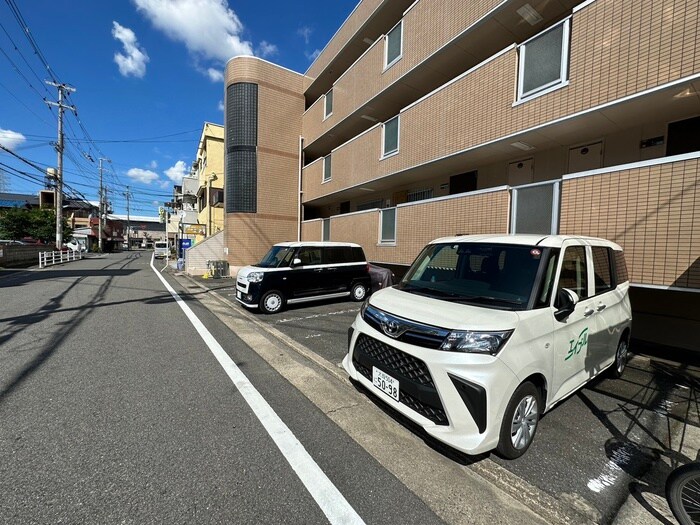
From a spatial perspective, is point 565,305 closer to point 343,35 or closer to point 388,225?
point 388,225

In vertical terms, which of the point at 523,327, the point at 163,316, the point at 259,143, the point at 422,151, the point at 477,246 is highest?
the point at 259,143

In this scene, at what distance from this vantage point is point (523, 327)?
2289 mm

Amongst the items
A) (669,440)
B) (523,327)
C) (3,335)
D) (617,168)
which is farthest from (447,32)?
(3,335)

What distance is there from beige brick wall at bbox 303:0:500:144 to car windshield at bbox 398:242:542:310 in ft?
20.2

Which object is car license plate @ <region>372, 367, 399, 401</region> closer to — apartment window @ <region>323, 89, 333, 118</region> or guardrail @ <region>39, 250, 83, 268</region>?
apartment window @ <region>323, 89, 333, 118</region>

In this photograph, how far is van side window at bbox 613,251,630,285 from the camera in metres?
3.70

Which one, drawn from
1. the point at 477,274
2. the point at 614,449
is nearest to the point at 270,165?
the point at 477,274

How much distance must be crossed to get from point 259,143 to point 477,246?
14024mm

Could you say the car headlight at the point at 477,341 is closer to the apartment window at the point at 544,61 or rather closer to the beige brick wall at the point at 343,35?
the apartment window at the point at 544,61

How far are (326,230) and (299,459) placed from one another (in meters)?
10.9

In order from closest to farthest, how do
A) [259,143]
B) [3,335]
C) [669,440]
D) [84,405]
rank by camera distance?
1. [669,440]
2. [84,405]
3. [3,335]
4. [259,143]

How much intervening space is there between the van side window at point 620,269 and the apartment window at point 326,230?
953 centimetres

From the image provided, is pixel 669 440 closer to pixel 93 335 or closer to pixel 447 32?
pixel 93 335

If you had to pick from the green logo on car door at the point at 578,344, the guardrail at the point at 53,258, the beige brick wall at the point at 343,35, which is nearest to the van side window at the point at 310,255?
the green logo on car door at the point at 578,344
